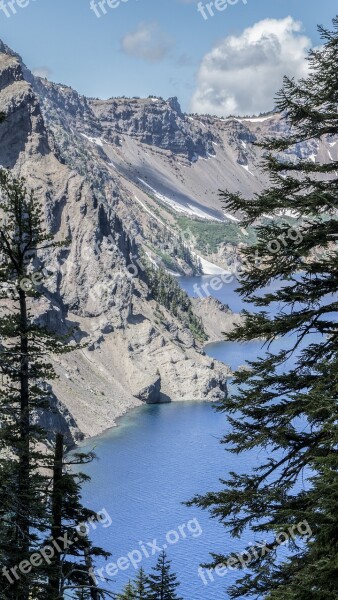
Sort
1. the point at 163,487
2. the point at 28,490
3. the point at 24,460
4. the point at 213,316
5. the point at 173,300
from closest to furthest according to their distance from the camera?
the point at 28,490 → the point at 24,460 → the point at 163,487 → the point at 173,300 → the point at 213,316

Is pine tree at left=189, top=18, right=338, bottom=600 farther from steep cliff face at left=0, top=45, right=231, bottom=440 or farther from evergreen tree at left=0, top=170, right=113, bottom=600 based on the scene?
steep cliff face at left=0, top=45, right=231, bottom=440

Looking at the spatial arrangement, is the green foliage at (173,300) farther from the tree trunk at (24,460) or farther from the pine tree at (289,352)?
A: the pine tree at (289,352)

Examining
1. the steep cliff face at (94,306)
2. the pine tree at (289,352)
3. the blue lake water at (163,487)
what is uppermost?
the steep cliff face at (94,306)

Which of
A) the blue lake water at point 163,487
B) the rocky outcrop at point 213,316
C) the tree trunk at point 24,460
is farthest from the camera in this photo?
the rocky outcrop at point 213,316

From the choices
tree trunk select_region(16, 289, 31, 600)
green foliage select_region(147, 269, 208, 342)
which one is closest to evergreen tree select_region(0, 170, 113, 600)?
tree trunk select_region(16, 289, 31, 600)

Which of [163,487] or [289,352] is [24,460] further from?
[163,487]

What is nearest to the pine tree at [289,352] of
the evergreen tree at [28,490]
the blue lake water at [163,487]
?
the evergreen tree at [28,490]

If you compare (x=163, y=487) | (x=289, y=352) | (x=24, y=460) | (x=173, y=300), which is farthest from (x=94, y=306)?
(x=289, y=352)
